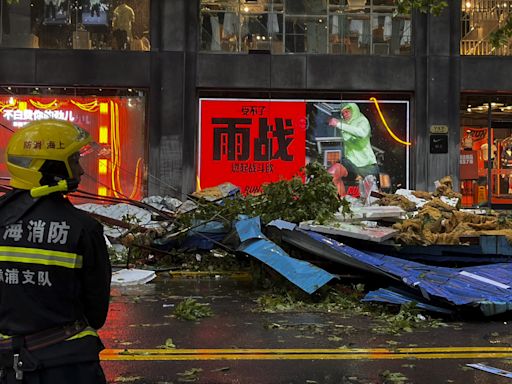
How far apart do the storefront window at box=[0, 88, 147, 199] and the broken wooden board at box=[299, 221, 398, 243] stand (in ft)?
31.3

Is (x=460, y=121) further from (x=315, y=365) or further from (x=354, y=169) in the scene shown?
(x=315, y=365)

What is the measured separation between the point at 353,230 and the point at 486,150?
37.3 feet

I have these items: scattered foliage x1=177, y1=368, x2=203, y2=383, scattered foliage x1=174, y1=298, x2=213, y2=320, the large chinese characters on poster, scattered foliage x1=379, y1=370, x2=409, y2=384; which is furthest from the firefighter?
the large chinese characters on poster

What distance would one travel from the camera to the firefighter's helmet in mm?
2600

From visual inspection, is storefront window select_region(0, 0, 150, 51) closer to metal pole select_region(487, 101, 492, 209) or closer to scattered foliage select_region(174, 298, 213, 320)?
metal pole select_region(487, 101, 492, 209)

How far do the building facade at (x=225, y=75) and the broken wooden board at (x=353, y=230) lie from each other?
28.9 feet

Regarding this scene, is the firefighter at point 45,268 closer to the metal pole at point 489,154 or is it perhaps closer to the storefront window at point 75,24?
the storefront window at point 75,24

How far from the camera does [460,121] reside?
59.5 feet

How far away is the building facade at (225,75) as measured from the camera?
17375 mm

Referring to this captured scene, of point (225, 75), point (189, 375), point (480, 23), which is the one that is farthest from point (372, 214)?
point (480, 23)

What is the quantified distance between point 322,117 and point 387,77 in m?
2.16

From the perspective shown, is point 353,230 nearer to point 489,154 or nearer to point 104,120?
point 104,120

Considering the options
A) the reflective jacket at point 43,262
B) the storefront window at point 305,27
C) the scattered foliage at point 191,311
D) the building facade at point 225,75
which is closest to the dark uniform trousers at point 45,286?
the reflective jacket at point 43,262

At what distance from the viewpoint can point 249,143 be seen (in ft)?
57.7
